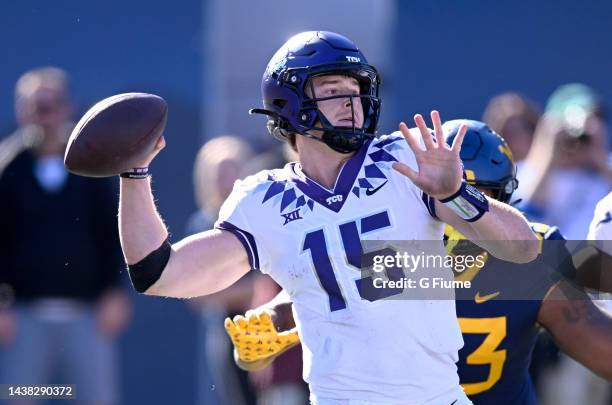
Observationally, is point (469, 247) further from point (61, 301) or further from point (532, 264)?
point (61, 301)

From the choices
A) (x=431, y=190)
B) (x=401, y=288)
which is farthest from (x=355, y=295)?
(x=431, y=190)

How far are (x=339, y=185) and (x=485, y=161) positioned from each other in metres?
0.83

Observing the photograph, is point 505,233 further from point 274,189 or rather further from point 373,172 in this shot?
point 274,189

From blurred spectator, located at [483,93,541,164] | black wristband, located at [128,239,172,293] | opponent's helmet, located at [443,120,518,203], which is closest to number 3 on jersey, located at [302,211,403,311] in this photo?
black wristband, located at [128,239,172,293]

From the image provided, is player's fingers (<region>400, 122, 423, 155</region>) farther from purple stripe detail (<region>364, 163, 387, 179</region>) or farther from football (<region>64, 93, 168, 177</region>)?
football (<region>64, 93, 168, 177</region>)

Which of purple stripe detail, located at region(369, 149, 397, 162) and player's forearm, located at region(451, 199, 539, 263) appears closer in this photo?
player's forearm, located at region(451, 199, 539, 263)

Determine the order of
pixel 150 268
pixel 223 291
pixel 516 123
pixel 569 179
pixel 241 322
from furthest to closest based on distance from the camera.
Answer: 1. pixel 516 123
2. pixel 223 291
3. pixel 569 179
4. pixel 241 322
5. pixel 150 268

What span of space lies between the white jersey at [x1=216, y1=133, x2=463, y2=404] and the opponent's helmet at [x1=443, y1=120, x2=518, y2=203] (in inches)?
23.6

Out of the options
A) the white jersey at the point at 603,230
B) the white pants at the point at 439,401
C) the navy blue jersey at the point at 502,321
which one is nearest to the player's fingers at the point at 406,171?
the white pants at the point at 439,401

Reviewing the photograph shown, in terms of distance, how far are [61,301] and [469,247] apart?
283cm

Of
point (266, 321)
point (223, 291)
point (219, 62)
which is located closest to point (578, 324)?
point (266, 321)

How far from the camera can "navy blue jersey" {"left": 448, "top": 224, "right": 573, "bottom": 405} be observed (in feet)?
13.0

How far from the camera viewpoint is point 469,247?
4.00 m

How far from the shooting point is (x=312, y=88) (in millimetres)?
3689
